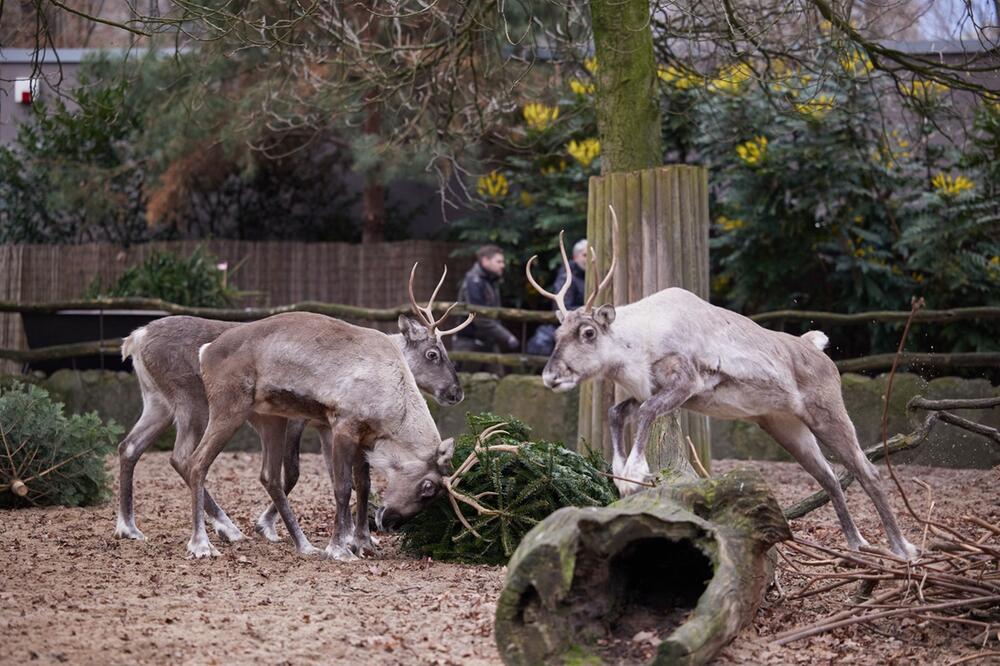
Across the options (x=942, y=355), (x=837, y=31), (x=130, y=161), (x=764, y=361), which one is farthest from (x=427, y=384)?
(x=130, y=161)

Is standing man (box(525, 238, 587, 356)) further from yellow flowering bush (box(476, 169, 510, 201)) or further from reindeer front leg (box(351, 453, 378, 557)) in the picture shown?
reindeer front leg (box(351, 453, 378, 557))

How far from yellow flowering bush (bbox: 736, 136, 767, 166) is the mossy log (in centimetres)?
713

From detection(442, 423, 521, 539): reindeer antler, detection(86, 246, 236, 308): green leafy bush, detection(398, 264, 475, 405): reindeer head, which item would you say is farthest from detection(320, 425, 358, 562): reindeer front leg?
detection(86, 246, 236, 308): green leafy bush

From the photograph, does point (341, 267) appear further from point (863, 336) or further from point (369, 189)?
point (863, 336)

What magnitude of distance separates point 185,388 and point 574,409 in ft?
13.5

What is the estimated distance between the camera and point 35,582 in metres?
5.38

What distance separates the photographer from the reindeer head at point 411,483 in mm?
6426

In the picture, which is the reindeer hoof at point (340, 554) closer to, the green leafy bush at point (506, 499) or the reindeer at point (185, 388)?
the green leafy bush at point (506, 499)

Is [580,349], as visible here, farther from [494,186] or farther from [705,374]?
[494,186]

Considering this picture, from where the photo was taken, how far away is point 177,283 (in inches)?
476

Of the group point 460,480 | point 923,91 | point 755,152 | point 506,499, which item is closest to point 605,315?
point 506,499

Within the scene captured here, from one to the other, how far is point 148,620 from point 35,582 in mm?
969

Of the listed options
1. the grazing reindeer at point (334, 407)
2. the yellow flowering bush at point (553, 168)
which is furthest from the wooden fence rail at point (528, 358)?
the grazing reindeer at point (334, 407)

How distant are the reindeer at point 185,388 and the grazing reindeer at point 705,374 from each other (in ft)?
4.36
